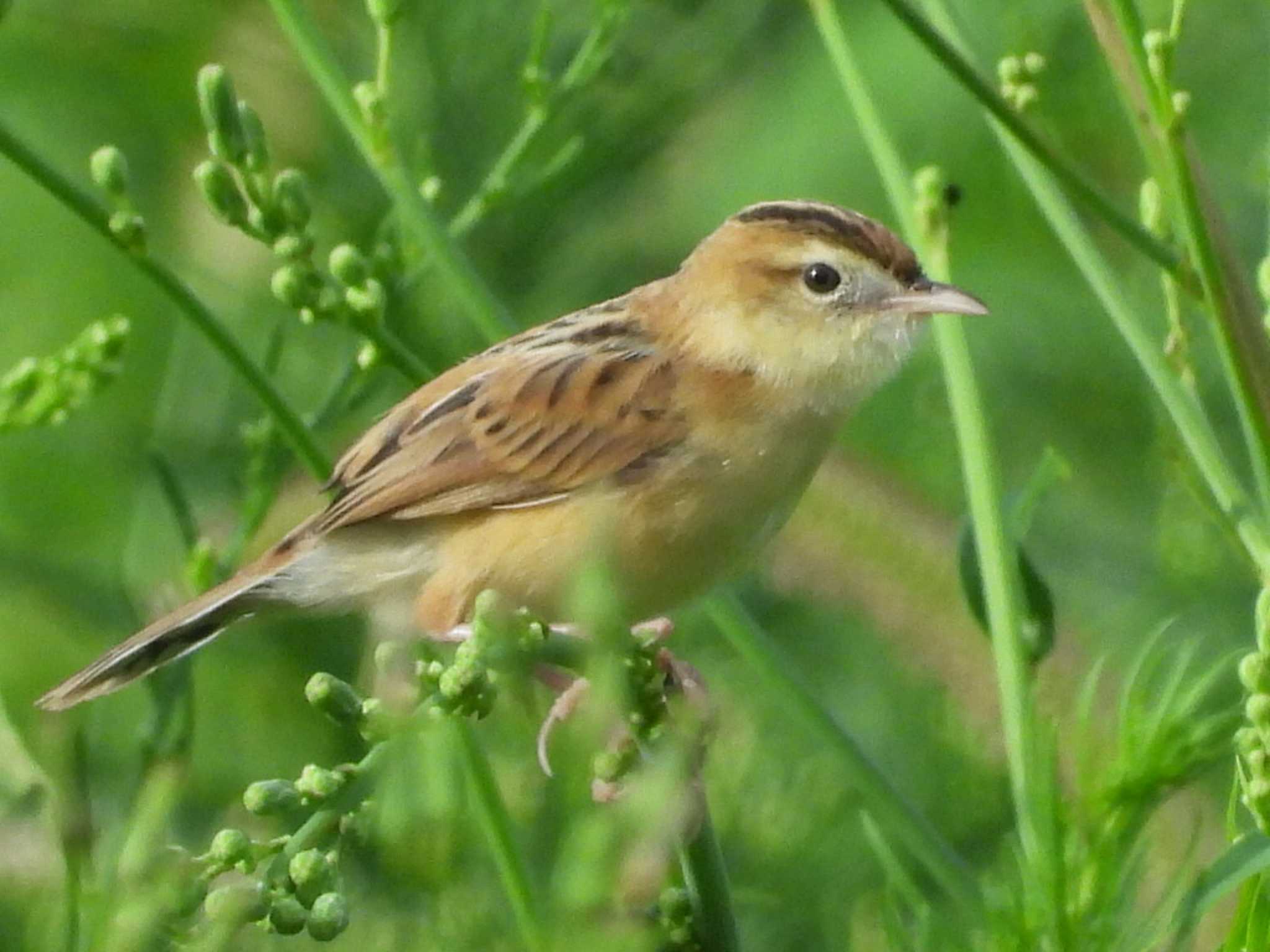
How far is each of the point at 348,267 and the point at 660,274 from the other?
110 inches

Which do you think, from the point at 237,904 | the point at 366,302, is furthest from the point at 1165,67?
the point at 237,904

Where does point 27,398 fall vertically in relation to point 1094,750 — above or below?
above

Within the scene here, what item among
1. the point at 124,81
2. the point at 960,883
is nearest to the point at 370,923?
the point at 960,883

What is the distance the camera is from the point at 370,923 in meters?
1.25

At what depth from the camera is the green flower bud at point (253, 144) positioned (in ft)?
8.00

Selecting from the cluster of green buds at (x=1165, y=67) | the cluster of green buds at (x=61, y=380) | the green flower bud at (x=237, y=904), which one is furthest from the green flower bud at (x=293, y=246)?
the green flower bud at (x=237, y=904)

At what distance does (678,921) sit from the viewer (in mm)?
1746

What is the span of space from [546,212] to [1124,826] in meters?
2.80

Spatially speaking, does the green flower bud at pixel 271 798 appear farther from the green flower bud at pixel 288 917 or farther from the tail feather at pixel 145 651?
the tail feather at pixel 145 651

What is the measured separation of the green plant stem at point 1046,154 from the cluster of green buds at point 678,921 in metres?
0.76

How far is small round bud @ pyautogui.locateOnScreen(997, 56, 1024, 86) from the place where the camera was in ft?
7.73

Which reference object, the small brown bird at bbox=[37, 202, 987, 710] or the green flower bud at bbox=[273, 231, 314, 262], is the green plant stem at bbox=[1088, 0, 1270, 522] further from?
the small brown bird at bbox=[37, 202, 987, 710]

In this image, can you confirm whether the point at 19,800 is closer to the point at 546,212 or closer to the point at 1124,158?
the point at 546,212

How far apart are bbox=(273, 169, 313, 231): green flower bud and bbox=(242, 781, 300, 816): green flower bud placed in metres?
1.07
